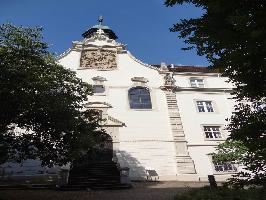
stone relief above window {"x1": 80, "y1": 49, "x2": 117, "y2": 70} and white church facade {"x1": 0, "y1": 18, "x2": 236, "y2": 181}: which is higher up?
stone relief above window {"x1": 80, "y1": 49, "x2": 117, "y2": 70}

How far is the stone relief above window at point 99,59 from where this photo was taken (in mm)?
29969

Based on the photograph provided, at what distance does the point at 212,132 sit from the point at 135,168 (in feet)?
26.3

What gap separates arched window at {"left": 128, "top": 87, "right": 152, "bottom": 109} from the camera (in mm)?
27809

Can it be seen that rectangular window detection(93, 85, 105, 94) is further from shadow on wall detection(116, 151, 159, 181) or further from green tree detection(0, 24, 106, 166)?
green tree detection(0, 24, 106, 166)

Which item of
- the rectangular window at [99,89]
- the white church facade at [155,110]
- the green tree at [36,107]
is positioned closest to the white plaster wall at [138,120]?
the white church facade at [155,110]

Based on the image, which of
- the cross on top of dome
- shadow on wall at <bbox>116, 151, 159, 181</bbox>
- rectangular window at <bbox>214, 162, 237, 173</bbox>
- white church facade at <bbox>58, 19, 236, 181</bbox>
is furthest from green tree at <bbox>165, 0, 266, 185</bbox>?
the cross on top of dome

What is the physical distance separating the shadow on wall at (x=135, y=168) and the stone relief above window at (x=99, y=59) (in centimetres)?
951

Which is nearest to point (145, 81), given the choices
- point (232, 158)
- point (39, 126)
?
point (232, 158)

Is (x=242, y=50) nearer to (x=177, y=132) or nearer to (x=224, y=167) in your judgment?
(x=177, y=132)

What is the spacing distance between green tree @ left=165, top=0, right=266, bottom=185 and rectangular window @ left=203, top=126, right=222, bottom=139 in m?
20.1

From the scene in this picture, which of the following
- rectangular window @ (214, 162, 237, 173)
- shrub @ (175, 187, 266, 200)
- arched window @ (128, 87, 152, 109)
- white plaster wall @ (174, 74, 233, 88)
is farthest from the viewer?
white plaster wall @ (174, 74, 233, 88)

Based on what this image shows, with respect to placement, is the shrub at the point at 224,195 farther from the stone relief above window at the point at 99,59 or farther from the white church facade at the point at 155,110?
the stone relief above window at the point at 99,59

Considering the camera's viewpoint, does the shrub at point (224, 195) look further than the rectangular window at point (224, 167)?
No

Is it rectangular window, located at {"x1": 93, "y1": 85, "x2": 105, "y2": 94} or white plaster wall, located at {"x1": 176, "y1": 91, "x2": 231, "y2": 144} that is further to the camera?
rectangular window, located at {"x1": 93, "y1": 85, "x2": 105, "y2": 94}
